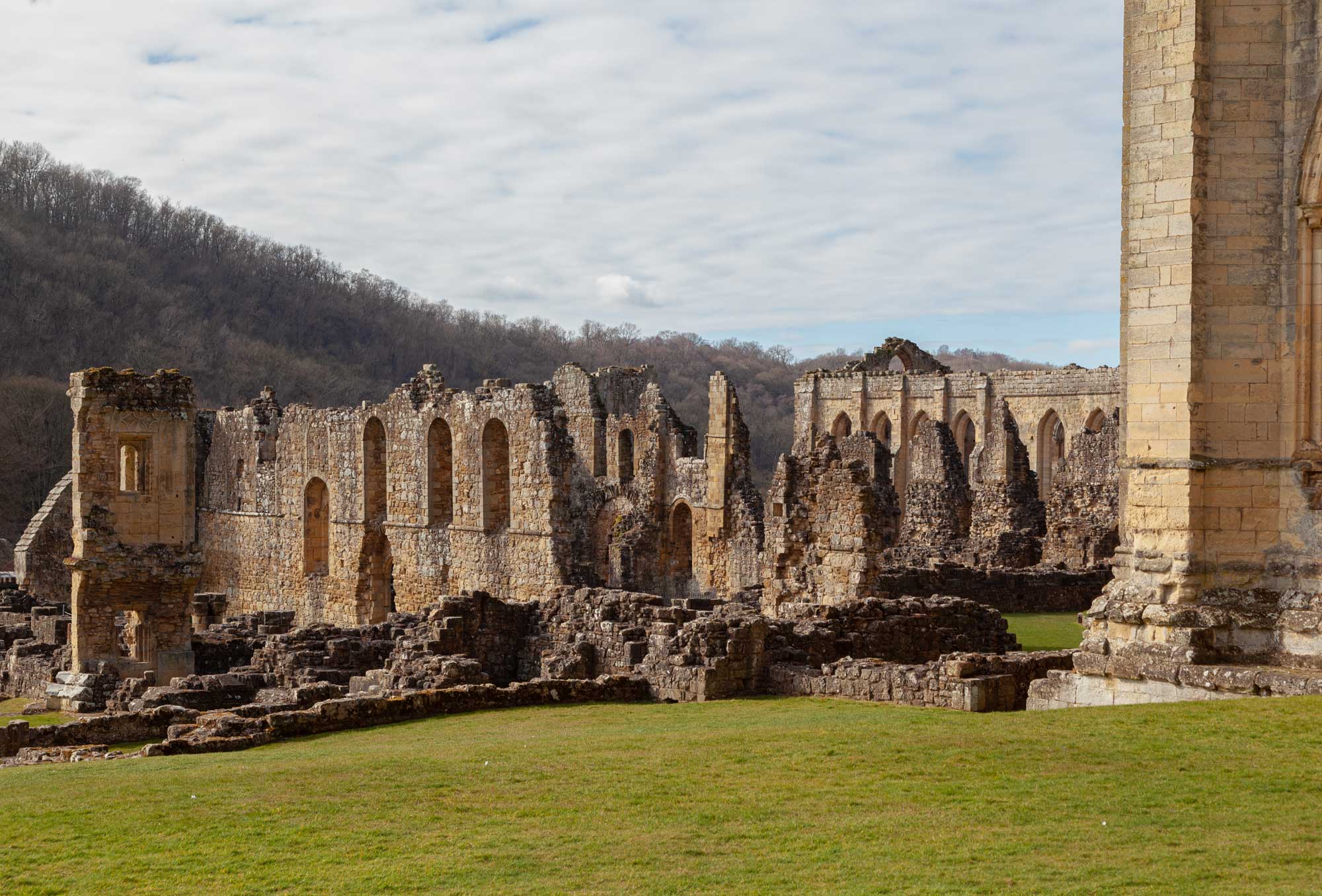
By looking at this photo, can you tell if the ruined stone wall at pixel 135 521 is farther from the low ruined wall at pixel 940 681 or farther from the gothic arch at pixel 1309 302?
the gothic arch at pixel 1309 302

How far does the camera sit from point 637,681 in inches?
567

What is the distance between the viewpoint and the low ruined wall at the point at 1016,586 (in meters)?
23.3

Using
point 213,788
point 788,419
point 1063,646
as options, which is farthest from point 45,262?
point 213,788

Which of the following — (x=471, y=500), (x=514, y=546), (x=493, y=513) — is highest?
(x=471, y=500)

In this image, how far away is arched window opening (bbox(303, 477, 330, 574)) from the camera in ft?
97.2

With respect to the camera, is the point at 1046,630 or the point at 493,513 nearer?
the point at 1046,630

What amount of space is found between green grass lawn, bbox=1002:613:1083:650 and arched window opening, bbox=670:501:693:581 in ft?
22.8

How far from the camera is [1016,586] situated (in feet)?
79.5

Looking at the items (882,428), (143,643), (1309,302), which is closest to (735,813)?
(1309,302)

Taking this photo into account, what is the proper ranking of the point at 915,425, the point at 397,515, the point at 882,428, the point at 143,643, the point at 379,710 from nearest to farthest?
the point at 379,710
the point at 143,643
the point at 397,515
the point at 915,425
the point at 882,428

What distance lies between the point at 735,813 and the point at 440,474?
60.4ft

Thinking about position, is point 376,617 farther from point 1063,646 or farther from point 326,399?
point 326,399

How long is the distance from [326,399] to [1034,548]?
156ft

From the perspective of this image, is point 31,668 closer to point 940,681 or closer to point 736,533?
point 736,533
